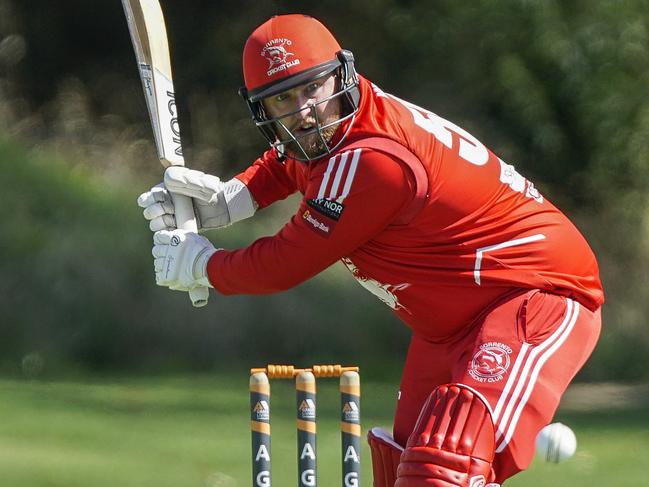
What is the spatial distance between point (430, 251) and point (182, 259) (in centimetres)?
63

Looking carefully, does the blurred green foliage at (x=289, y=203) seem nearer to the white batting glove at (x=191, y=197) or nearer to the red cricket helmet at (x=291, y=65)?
the white batting glove at (x=191, y=197)

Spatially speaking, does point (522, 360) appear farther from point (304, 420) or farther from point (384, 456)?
point (304, 420)

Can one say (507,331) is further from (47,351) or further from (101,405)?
(47,351)

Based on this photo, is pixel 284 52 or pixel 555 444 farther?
pixel 284 52

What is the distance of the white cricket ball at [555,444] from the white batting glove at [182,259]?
929 millimetres

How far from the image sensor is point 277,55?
3.15 metres

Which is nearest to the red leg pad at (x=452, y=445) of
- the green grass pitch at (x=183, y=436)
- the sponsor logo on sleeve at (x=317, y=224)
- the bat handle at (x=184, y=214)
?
the sponsor logo on sleeve at (x=317, y=224)

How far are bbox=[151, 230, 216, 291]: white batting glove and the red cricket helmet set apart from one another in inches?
13.1

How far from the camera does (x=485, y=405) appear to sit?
299 cm

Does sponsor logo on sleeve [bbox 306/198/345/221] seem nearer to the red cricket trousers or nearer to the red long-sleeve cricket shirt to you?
the red long-sleeve cricket shirt

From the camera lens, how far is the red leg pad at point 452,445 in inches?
114

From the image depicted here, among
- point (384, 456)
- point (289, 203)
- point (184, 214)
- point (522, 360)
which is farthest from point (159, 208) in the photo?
point (289, 203)

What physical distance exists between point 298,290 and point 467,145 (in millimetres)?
4712

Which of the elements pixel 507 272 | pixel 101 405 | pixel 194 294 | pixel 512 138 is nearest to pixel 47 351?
pixel 101 405
